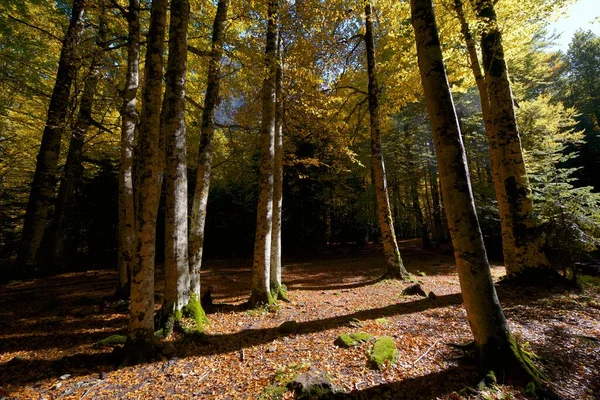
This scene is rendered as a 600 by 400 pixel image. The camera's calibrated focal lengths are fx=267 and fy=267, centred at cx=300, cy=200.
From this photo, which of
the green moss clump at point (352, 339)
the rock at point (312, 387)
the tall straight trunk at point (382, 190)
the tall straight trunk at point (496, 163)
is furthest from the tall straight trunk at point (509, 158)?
the rock at point (312, 387)

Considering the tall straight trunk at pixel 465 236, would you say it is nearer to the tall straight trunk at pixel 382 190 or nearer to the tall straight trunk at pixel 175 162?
the tall straight trunk at pixel 175 162

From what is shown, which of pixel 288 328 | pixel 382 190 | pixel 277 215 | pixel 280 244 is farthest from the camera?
Result: pixel 382 190

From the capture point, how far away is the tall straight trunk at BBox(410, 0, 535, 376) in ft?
10.0

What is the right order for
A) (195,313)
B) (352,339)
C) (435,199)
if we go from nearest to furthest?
(352,339) < (195,313) < (435,199)

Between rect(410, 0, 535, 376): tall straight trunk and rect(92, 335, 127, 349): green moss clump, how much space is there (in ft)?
18.0

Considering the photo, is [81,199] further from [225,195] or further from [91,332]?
[91,332]

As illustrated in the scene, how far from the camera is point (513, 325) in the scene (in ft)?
15.0

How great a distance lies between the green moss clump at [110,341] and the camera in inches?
180

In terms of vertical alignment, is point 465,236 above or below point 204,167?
below

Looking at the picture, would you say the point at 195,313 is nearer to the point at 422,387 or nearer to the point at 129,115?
the point at 422,387

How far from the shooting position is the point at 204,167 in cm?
627

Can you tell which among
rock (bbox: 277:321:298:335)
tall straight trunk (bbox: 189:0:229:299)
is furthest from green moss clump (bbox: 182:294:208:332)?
rock (bbox: 277:321:298:335)

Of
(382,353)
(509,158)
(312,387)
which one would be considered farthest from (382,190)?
(312,387)

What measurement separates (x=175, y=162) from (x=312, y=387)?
435 cm
